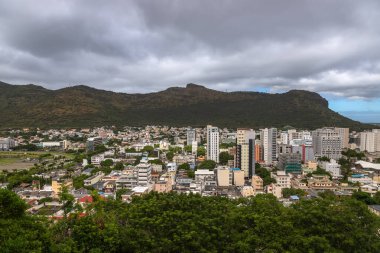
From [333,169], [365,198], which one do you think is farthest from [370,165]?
[365,198]

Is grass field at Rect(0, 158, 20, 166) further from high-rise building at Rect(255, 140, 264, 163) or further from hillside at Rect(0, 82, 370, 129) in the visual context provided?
hillside at Rect(0, 82, 370, 129)

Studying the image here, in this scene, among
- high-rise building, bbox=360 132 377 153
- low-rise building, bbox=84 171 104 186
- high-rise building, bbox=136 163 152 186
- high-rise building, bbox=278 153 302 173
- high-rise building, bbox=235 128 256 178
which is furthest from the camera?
high-rise building, bbox=360 132 377 153

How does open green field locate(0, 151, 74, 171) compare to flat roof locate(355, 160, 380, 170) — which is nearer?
flat roof locate(355, 160, 380, 170)

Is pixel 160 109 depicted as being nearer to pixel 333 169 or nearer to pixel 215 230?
pixel 333 169

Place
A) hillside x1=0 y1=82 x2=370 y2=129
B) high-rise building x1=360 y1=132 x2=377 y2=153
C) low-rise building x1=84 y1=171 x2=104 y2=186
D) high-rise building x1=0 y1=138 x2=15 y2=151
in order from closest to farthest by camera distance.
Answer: low-rise building x1=84 y1=171 x2=104 y2=186 → high-rise building x1=360 y1=132 x2=377 y2=153 → high-rise building x1=0 y1=138 x2=15 y2=151 → hillside x1=0 y1=82 x2=370 y2=129

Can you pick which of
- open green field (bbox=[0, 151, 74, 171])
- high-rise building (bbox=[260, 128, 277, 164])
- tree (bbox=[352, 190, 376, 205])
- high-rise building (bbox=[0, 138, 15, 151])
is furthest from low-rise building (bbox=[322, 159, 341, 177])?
high-rise building (bbox=[0, 138, 15, 151])

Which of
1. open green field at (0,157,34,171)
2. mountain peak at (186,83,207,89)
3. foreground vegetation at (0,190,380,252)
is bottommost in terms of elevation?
open green field at (0,157,34,171)

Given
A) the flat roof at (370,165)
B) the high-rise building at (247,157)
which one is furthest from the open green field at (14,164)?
the flat roof at (370,165)
